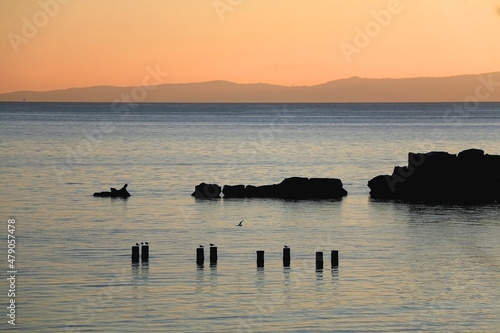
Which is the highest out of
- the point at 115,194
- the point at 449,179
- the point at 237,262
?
the point at 449,179

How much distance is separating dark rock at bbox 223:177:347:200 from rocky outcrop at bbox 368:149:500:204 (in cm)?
411

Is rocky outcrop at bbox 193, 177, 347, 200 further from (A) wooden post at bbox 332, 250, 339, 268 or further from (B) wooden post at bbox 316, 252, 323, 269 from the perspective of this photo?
(B) wooden post at bbox 316, 252, 323, 269

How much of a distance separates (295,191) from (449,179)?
11534 mm

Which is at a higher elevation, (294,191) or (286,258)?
(294,191)

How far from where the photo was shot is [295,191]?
249ft

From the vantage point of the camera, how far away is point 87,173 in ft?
333

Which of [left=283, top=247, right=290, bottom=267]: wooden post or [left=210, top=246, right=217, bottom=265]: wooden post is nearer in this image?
[left=283, top=247, right=290, bottom=267]: wooden post

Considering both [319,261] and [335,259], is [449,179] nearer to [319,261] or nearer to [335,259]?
Result: [335,259]

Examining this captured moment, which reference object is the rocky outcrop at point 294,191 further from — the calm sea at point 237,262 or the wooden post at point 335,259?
the wooden post at point 335,259

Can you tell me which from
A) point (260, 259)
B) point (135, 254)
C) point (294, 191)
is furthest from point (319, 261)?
point (294, 191)

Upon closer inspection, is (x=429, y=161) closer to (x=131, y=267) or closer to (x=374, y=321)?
(x=131, y=267)

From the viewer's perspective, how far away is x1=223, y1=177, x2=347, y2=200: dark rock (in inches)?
2987

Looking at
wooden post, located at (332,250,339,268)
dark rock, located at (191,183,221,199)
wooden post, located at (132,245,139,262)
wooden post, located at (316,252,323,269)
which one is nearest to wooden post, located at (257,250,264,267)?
wooden post, located at (316,252,323,269)

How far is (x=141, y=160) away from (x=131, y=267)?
7977cm
